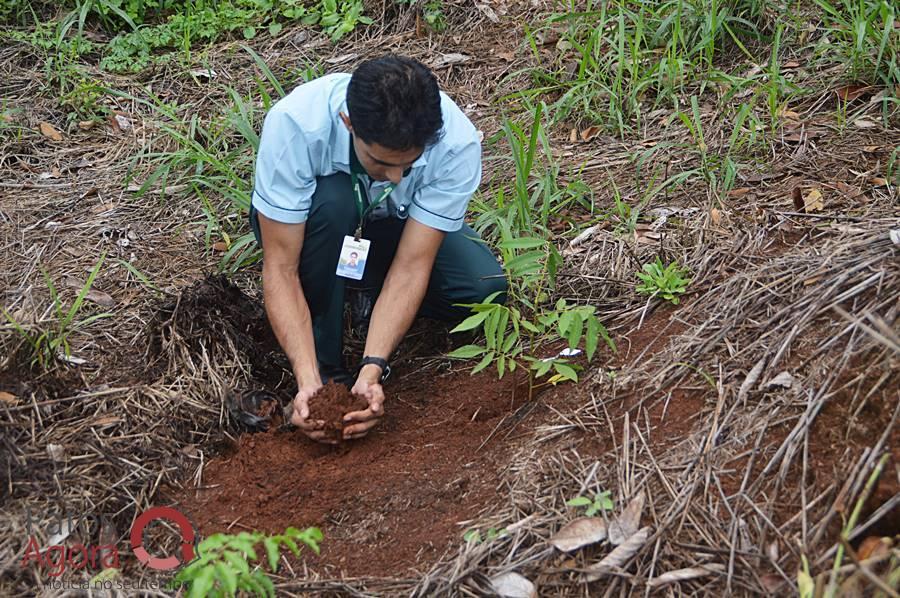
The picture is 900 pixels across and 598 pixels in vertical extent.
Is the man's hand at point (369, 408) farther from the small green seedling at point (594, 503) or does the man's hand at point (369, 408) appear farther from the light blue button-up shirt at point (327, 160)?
the small green seedling at point (594, 503)

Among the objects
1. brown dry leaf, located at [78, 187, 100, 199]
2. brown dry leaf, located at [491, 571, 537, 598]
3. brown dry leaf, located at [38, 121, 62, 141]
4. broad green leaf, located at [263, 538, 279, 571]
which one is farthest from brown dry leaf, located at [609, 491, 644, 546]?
brown dry leaf, located at [38, 121, 62, 141]

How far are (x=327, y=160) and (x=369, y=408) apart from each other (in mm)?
731

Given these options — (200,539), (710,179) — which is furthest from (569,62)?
(200,539)

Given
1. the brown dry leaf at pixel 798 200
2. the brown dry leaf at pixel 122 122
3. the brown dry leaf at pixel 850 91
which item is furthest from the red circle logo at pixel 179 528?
the brown dry leaf at pixel 850 91

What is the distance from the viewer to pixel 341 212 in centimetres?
270

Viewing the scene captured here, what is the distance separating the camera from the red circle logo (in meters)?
2.18

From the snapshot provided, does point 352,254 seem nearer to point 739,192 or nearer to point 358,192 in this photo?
point 358,192

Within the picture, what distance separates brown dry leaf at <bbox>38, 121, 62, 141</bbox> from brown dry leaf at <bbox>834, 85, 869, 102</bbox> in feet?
10.9

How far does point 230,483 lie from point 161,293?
983 mm

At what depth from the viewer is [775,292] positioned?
2.44m

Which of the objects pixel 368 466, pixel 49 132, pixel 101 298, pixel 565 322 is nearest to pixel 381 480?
pixel 368 466

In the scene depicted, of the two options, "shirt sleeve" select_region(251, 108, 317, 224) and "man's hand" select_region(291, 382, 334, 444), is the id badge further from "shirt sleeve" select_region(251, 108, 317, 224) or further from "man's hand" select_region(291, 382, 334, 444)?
"man's hand" select_region(291, 382, 334, 444)

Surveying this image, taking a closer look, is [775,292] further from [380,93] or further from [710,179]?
[380,93]

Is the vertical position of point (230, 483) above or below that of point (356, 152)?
below
